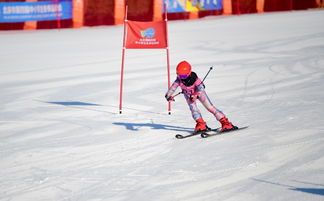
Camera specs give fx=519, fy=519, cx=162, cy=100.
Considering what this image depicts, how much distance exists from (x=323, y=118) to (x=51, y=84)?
305 inches

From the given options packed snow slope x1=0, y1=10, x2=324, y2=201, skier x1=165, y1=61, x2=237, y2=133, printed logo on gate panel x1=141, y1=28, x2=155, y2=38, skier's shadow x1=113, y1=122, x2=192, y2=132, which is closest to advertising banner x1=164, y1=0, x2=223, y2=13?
packed snow slope x1=0, y1=10, x2=324, y2=201

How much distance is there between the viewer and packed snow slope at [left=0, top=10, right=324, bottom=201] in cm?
629

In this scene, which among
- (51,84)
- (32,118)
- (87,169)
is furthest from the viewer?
(51,84)

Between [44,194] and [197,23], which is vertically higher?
[197,23]

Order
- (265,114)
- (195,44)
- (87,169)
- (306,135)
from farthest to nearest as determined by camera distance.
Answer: (195,44) → (265,114) → (306,135) → (87,169)

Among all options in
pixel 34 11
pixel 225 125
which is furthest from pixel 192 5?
pixel 225 125

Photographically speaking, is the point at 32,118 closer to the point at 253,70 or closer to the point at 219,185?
the point at 219,185

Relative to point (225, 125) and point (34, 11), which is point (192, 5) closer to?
point (34, 11)

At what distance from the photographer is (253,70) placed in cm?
1467

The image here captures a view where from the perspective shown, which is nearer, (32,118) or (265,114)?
(265,114)

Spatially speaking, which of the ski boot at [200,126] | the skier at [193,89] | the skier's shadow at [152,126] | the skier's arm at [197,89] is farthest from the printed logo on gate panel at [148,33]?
the ski boot at [200,126]

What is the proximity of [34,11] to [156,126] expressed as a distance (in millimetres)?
16514

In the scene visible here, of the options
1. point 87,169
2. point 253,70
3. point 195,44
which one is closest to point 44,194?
point 87,169

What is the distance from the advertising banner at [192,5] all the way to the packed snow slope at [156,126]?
22.7 feet
